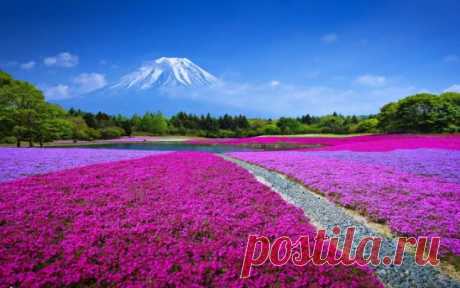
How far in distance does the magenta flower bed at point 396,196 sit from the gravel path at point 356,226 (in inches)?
24.0

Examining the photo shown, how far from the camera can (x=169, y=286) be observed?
4.33m

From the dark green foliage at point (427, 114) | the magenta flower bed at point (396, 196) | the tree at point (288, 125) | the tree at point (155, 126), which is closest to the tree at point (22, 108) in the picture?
the magenta flower bed at point (396, 196)

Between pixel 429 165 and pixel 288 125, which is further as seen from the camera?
pixel 288 125

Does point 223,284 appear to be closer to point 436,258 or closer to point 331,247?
point 331,247

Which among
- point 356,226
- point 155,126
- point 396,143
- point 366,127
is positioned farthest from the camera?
point 155,126

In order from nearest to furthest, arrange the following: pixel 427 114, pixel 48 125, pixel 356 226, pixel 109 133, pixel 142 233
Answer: pixel 142 233, pixel 356 226, pixel 48 125, pixel 427 114, pixel 109 133

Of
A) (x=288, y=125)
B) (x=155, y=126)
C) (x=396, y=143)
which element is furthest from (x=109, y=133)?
(x=396, y=143)

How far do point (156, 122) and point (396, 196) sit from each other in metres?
88.1

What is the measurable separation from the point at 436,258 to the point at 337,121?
10433 cm

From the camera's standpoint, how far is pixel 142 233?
242 inches

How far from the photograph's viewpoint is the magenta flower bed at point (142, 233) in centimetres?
453

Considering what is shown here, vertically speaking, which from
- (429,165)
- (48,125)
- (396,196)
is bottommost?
Result: (396,196)

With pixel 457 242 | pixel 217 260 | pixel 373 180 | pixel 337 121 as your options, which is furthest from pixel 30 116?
pixel 337 121

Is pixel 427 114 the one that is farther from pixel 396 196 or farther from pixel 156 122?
pixel 156 122
